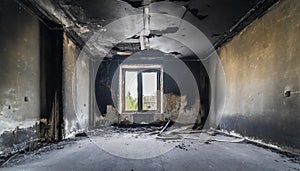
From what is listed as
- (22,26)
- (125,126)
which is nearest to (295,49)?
(22,26)

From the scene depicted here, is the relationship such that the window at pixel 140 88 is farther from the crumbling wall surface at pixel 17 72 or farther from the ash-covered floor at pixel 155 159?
the ash-covered floor at pixel 155 159

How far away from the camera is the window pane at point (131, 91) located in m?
7.77

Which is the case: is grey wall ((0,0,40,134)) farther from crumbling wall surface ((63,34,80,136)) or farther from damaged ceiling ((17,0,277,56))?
crumbling wall surface ((63,34,80,136))

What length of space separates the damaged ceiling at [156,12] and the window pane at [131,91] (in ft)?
9.93

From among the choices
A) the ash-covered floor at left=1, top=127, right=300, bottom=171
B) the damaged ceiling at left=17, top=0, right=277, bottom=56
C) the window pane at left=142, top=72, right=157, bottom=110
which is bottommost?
the ash-covered floor at left=1, top=127, right=300, bottom=171

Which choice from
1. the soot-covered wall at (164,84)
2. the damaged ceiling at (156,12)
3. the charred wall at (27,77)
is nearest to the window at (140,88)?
the soot-covered wall at (164,84)

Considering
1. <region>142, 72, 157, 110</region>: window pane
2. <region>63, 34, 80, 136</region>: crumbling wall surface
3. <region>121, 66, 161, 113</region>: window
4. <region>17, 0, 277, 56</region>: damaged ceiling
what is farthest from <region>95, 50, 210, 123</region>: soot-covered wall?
<region>17, 0, 277, 56</region>: damaged ceiling

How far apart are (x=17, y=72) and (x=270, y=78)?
11.6 feet

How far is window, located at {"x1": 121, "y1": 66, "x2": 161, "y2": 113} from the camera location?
763 cm

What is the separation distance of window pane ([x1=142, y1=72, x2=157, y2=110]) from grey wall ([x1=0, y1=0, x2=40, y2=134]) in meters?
4.38

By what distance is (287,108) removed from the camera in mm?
2842

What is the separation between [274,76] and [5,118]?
355 centimetres

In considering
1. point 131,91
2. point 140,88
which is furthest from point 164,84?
point 131,91

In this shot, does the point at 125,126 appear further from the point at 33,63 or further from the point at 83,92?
the point at 33,63
